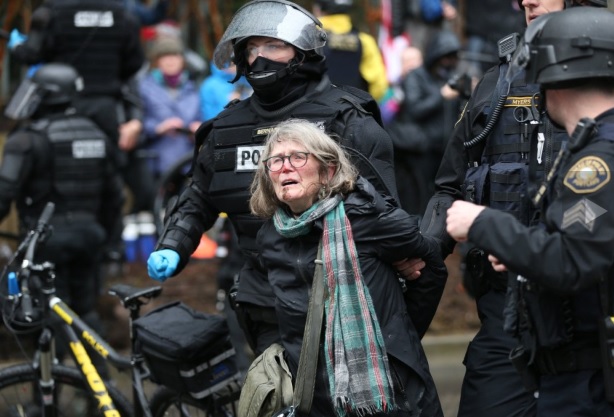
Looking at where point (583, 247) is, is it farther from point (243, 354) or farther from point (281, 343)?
point (243, 354)

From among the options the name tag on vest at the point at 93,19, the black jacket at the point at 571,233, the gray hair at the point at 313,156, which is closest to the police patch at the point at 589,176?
the black jacket at the point at 571,233

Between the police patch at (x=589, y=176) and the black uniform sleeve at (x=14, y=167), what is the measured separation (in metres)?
4.11

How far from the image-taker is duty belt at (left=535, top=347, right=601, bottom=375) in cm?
412

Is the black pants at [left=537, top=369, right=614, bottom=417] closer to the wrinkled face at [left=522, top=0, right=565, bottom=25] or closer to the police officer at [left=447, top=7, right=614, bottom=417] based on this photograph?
the police officer at [left=447, top=7, right=614, bottom=417]

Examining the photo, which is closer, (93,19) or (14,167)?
(14,167)

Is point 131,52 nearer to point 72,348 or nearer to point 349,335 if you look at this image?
point 72,348

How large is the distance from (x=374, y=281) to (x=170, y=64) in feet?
21.9

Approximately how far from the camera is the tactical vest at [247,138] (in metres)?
5.09

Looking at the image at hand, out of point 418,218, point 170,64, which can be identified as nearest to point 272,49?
point 418,218

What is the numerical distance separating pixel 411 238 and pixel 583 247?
85 centimetres

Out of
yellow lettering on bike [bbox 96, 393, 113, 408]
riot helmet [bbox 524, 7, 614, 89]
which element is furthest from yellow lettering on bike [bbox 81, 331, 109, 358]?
riot helmet [bbox 524, 7, 614, 89]

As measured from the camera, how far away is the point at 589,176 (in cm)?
387

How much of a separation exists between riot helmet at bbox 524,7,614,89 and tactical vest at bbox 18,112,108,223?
Answer: 160 inches

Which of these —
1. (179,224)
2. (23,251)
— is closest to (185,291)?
(23,251)
